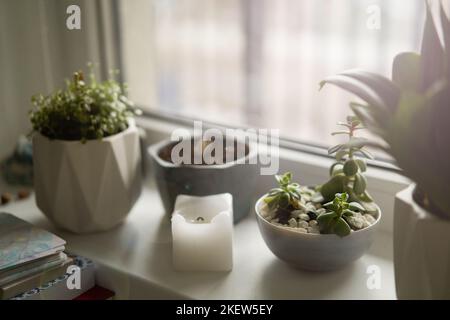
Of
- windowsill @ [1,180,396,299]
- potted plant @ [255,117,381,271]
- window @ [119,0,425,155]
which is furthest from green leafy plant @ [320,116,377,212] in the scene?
window @ [119,0,425,155]

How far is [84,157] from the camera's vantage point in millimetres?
847

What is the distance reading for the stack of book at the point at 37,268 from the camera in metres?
0.74

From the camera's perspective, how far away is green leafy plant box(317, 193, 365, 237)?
0.73 metres

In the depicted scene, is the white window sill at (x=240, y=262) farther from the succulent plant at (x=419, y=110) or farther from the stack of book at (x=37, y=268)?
the succulent plant at (x=419, y=110)

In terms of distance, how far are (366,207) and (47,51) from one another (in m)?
0.65

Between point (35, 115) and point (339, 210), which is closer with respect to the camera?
point (339, 210)

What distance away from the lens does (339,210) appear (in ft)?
2.42

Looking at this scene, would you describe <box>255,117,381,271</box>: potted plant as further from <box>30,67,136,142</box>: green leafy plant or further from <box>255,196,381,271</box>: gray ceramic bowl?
<box>30,67,136,142</box>: green leafy plant

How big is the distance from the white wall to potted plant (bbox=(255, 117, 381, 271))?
20.1 inches

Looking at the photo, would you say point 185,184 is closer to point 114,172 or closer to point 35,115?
point 114,172

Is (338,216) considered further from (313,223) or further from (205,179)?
(205,179)

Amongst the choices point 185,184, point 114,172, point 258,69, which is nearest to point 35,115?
point 114,172
